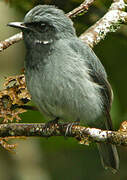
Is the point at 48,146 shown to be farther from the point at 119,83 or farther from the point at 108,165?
the point at 119,83

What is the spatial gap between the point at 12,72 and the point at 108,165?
225 cm

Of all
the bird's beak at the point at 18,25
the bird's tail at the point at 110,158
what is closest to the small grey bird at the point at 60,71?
the bird's beak at the point at 18,25

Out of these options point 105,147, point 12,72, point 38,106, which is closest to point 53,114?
point 38,106

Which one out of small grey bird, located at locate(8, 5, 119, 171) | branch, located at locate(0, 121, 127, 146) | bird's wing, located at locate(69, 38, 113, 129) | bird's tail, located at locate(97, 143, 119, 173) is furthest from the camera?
bird's tail, located at locate(97, 143, 119, 173)

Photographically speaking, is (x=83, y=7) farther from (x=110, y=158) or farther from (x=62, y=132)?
(x=110, y=158)

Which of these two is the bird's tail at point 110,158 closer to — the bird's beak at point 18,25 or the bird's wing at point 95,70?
the bird's wing at point 95,70

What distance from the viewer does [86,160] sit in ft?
25.3

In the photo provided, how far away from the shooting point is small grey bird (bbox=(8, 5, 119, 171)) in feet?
17.5

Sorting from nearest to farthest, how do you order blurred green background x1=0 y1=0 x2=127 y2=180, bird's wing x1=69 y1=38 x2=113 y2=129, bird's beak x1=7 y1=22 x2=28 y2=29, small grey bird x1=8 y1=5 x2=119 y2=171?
small grey bird x1=8 y1=5 x2=119 y2=171, bird's beak x1=7 y1=22 x2=28 y2=29, bird's wing x1=69 y1=38 x2=113 y2=129, blurred green background x1=0 y1=0 x2=127 y2=180

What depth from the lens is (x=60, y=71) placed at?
5.29 metres

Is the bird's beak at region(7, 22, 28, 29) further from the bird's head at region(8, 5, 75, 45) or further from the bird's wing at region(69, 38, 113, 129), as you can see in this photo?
the bird's wing at region(69, 38, 113, 129)

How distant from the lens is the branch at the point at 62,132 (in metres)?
4.37

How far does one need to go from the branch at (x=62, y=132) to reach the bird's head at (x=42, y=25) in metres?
1.14

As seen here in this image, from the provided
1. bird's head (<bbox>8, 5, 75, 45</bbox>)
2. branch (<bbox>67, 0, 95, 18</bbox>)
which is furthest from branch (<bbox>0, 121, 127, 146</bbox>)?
branch (<bbox>67, 0, 95, 18</bbox>)
